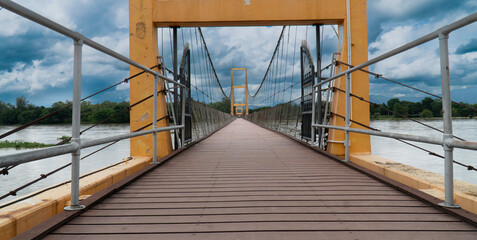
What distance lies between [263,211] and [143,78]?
2.51 metres

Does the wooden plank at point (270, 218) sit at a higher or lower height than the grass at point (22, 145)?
higher

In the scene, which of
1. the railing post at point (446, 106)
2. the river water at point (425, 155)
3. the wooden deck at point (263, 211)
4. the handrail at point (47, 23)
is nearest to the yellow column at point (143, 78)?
the wooden deck at point (263, 211)

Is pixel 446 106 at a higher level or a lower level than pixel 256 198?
higher

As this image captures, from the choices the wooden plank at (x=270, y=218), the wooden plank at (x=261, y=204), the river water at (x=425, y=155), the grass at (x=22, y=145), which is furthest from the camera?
the grass at (x=22, y=145)

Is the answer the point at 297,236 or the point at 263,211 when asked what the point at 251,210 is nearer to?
the point at 263,211

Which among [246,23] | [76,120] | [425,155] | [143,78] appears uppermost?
[246,23]

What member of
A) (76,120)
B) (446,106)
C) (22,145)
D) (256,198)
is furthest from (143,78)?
(22,145)

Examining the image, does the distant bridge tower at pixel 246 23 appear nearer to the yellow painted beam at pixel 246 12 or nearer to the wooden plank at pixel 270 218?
the yellow painted beam at pixel 246 12

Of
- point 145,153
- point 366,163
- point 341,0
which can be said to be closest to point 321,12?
point 341,0

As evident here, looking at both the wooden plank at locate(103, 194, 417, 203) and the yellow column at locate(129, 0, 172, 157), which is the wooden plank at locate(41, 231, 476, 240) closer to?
the wooden plank at locate(103, 194, 417, 203)

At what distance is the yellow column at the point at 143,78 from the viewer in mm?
3289

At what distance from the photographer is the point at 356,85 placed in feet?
10.6

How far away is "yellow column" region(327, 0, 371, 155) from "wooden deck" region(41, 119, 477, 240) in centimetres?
131

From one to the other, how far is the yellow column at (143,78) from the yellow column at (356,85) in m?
1.94
